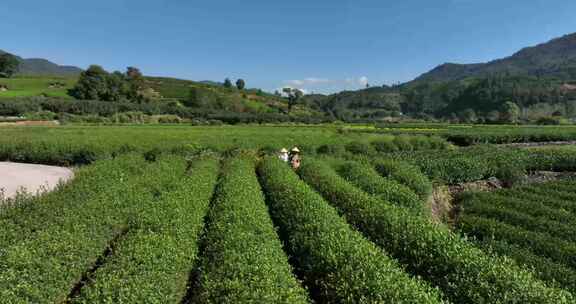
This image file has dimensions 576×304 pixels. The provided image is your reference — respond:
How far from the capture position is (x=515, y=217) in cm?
1345

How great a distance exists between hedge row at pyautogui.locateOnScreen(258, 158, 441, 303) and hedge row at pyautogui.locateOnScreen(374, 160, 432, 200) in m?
7.73

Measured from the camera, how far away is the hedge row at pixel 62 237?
640 centimetres

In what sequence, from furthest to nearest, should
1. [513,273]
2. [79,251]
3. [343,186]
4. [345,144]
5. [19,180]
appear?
1. [345,144]
2. [19,180]
3. [343,186]
4. [79,251]
5. [513,273]

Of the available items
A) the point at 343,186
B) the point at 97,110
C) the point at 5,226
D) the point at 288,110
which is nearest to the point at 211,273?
the point at 5,226

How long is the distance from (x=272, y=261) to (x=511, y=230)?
9682mm

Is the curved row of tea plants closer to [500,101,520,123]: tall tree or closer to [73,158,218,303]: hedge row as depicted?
[73,158,218,303]: hedge row

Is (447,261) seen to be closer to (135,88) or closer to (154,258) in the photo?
(154,258)

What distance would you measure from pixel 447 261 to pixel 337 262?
A: 2.60 m

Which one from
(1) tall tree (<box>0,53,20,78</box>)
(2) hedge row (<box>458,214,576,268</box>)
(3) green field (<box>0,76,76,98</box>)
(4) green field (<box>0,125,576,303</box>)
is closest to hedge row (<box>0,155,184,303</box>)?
(4) green field (<box>0,125,576,303</box>)

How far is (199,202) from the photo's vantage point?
1188 cm

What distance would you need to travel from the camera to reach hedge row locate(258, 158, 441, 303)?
232 inches

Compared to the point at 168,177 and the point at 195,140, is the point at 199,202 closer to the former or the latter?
the point at 168,177

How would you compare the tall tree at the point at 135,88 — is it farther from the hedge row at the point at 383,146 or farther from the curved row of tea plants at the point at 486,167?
the curved row of tea plants at the point at 486,167

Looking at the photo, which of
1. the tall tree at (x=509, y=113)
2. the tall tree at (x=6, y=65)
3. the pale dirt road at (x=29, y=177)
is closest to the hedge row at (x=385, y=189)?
the pale dirt road at (x=29, y=177)
